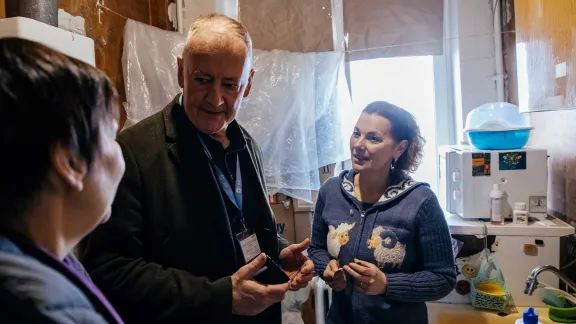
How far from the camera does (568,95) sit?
1.21 meters

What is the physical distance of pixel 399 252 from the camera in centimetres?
144

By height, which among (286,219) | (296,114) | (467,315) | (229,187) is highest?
(296,114)

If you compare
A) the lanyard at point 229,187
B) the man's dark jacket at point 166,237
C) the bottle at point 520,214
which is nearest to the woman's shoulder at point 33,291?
the man's dark jacket at point 166,237

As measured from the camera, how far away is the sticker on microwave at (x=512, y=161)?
184 cm

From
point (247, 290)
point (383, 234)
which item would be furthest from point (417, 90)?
point (247, 290)

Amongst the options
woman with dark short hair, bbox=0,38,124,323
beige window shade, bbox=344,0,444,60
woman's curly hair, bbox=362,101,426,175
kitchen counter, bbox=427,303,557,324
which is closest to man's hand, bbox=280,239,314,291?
woman's curly hair, bbox=362,101,426,175

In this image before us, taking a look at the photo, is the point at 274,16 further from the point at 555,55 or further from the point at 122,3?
the point at 555,55

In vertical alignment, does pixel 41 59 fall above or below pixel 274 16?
below

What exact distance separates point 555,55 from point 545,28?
0.40 feet

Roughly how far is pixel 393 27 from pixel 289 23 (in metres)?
0.59

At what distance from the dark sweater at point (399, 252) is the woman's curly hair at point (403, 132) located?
120mm

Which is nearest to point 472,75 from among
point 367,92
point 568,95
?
point 367,92

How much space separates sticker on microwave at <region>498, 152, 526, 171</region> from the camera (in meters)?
1.84

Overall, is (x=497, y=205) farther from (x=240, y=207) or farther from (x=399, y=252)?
(x=240, y=207)
